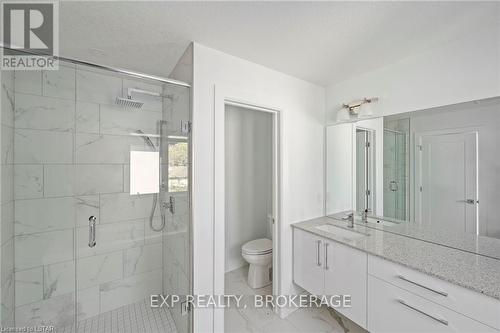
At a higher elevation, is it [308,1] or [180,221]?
[308,1]

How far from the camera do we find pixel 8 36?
1388 millimetres

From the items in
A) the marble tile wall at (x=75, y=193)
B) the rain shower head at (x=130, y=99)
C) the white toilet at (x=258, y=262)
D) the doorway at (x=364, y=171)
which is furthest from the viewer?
the white toilet at (x=258, y=262)

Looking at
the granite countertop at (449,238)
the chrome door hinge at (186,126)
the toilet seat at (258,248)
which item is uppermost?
the chrome door hinge at (186,126)

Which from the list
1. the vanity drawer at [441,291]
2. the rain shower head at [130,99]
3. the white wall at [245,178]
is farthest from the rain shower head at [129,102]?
the vanity drawer at [441,291]

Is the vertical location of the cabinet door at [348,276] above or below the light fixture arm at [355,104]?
below

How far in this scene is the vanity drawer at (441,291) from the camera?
1056mm

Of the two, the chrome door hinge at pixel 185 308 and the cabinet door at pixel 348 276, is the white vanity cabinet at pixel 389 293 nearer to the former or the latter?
the cabinet door at pixel 348 276

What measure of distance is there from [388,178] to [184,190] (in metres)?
1.85

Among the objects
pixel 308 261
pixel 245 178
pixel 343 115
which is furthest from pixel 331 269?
pixel 245 178

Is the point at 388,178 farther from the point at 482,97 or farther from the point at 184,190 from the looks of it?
the point at 184,190

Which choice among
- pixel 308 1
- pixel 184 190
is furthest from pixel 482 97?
pixel 184 190

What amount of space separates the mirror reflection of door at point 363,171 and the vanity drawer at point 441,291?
812 mm

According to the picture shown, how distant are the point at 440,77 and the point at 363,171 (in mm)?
983

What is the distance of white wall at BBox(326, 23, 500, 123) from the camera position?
4.63 ft
